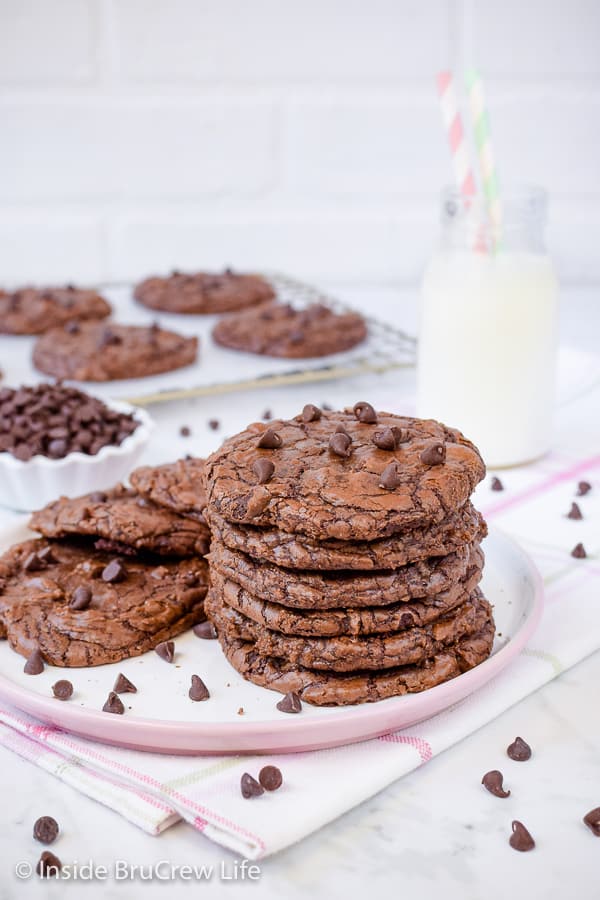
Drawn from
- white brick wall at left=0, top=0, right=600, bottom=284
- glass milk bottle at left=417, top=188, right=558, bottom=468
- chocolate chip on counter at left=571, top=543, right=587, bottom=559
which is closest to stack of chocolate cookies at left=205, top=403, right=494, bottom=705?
chocolate chip on counter at left=571, top=543, right=587, bottom=559

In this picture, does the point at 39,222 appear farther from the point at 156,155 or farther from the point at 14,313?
the point at 14,313

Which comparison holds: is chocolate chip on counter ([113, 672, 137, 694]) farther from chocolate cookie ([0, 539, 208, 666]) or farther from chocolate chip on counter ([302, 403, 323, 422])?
chocolate chip on counter ([302, 403, 323, 422])

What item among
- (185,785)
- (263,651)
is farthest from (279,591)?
(185,785)

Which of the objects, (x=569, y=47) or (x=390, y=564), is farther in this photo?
(x=569, y=47)

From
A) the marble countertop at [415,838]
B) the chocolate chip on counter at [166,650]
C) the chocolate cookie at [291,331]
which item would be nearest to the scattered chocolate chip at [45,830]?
the marble countertop at [415,838]

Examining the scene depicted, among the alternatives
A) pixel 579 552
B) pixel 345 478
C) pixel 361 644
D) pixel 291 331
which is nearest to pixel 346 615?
pixel 361 644

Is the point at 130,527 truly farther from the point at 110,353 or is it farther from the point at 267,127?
the point at 267,127

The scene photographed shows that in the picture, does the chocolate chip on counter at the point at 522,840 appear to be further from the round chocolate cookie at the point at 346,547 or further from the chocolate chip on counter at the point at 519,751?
the round chocolate cookie at the point at 346,547
